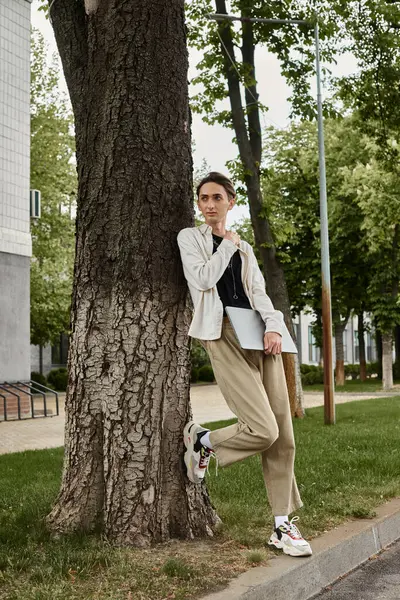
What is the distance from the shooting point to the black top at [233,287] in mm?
4895

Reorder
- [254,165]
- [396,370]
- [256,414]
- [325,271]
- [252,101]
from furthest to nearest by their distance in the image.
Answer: [396,370], [252,101], [254,165], [325,271], [256,414]

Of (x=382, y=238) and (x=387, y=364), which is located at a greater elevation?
(x=382, y=238)

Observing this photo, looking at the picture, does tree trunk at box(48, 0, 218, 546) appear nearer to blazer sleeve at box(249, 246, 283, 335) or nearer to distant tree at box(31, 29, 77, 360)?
blazer sleeve at box(249, 246, 283, 335)

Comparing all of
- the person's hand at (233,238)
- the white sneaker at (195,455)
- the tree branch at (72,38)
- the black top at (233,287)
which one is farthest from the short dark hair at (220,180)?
the white sneaker at (195,455)

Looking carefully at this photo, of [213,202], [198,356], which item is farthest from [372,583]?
[198,356]

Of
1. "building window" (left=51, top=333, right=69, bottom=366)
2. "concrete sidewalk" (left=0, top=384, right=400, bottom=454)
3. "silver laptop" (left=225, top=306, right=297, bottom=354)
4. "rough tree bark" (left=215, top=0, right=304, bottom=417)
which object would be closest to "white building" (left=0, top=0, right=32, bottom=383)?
"concrete sidewalk" (left=0, top=384, right=400, bottom=454)

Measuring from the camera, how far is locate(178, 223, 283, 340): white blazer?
15.6 feet

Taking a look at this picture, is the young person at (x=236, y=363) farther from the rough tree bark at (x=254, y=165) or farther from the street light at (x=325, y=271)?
the rough tree bark at (x=254, y=165)

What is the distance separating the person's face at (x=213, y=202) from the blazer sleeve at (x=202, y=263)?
17 cm

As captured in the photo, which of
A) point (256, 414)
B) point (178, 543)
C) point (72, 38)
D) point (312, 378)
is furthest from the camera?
point (312, 378)

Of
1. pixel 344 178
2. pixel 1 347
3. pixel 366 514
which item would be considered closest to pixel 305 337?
pixel 344 178

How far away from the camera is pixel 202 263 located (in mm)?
4879

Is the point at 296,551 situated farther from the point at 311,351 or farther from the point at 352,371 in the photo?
the point at 311,351

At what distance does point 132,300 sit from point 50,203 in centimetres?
2756
